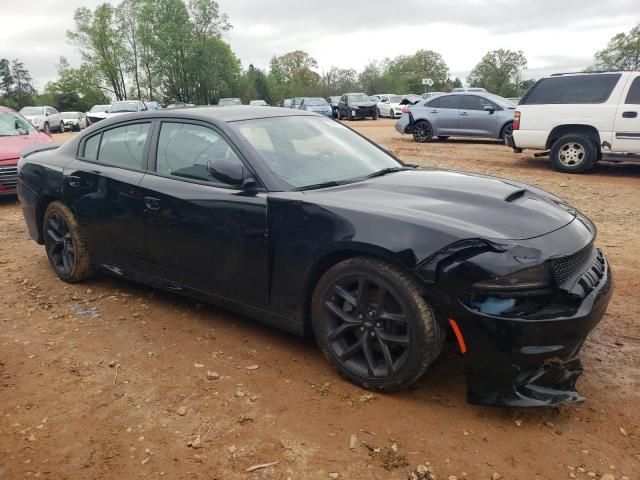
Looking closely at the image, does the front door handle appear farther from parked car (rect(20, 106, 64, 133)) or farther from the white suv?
parked car (rect(20, 106, 64, 133))

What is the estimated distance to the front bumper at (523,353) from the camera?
8.15 ft

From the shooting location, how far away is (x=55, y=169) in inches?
184

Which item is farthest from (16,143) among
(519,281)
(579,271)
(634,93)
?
(634,93)

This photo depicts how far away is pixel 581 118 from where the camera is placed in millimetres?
9555

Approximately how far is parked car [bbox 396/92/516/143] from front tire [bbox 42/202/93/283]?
12016 mm

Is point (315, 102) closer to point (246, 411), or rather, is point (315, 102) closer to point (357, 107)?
point (357, 107)

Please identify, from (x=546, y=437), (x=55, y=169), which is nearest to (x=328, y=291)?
(x=546, y=437)

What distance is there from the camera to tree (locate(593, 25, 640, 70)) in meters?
62.0

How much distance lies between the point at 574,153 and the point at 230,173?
8511 mm

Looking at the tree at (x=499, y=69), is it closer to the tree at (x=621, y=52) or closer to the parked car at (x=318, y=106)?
the tree at (x=621, y=52)

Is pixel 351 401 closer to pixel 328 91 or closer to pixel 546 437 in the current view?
pixel 546 437

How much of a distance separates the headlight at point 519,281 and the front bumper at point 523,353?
0.45ft

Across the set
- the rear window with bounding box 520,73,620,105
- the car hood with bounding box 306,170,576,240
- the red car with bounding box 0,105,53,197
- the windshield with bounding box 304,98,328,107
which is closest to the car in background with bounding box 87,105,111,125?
the windshield with bounding box 304,98,328,107

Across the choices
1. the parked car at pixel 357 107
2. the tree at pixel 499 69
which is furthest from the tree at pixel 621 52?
the parked car at pixel 357 107
